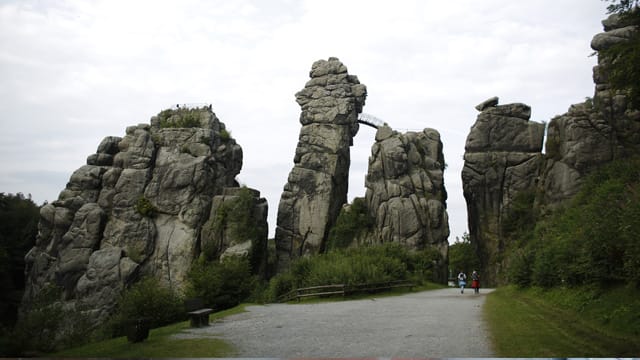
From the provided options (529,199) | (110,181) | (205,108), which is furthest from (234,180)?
(529,199)

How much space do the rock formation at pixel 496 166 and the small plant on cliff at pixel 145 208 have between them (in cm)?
2772

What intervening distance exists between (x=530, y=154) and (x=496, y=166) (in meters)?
3.01

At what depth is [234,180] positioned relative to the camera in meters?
52.4

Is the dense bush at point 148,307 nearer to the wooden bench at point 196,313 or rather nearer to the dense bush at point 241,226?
the wooden bench at point 196,313

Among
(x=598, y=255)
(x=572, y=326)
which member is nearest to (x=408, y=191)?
(x=598, y=255)

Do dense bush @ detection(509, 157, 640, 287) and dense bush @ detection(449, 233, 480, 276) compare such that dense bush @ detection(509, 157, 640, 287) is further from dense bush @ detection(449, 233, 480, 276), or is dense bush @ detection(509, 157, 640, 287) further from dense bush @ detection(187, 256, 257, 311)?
dense bush @ detection(449, 233, 480, 276)

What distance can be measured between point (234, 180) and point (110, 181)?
11243mm

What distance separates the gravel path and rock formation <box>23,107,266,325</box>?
25579 mm

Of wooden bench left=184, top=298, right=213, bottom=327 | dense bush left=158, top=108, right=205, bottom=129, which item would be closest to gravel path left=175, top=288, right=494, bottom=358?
wooden bench left=184, top=298, right=213, bottom=327

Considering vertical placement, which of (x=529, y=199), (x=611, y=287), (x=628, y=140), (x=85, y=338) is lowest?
(x=85, y=338)

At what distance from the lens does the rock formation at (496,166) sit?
47.2m

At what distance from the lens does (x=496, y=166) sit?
157 ft

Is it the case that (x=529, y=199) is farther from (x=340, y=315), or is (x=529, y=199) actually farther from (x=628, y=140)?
(x=340, y=315)

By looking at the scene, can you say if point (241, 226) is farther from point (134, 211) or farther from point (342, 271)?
point (342, 271)
